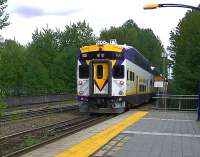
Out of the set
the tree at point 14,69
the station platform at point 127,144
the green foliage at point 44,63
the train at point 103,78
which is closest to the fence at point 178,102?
the train at point 103,78

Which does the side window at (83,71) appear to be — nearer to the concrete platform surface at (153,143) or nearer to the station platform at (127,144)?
the concrete platform surface at (153,143)

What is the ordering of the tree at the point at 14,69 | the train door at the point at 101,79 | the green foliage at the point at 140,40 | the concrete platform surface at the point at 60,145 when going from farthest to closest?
the green foliage at the point at 140,40 → the tree at the point at 14,69 → the train door at the point at 101,79 → the concrete platform surface at the point at 60,145

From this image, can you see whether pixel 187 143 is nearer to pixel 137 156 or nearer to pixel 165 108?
pixel 137 156

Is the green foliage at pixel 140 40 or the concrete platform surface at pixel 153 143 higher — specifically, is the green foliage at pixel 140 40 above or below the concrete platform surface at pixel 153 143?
above

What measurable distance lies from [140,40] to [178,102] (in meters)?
71.9

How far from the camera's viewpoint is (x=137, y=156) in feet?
41.0

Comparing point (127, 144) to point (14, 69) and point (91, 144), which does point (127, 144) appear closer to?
point (91, 144)

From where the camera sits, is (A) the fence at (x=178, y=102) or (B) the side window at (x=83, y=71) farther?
(A) the fence at (x=178, y=102)

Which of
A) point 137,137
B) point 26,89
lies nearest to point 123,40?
point 26,89

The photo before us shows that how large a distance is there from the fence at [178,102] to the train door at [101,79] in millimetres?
6350

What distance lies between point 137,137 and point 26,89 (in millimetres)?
34877

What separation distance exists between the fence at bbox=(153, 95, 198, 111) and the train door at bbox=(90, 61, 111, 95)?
6350mm

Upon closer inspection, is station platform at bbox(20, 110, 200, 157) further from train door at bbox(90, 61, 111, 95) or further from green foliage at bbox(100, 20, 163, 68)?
green foliage at bbox(100, 20, 163, 68)

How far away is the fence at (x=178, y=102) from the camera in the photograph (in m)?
34.6
